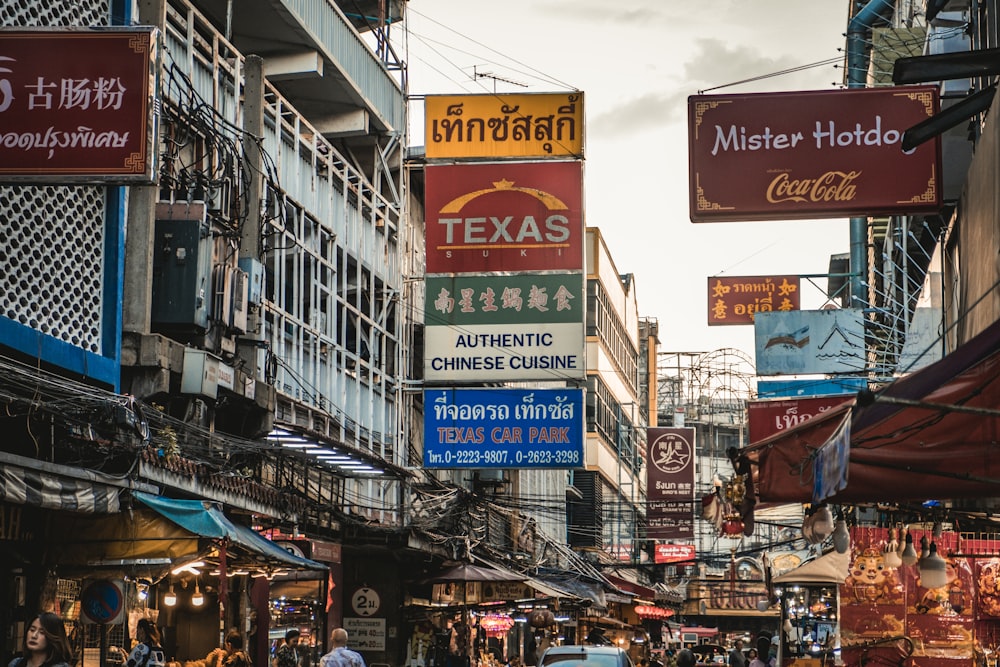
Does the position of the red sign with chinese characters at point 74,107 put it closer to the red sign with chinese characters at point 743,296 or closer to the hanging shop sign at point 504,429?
the hanging shop sign at point 504,429

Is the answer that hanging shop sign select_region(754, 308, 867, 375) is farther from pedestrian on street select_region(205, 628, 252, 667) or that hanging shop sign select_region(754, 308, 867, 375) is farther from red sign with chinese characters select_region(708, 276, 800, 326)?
pedestrian on street select_region(205, 628, 252, 667)

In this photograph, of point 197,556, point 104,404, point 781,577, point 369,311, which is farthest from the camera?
point 369,311

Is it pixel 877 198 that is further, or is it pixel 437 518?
pixel 437 518

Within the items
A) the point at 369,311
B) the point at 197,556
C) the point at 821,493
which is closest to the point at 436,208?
the point at 369,311

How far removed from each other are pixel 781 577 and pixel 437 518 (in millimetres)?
9724

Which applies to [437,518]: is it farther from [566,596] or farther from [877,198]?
[877,198]

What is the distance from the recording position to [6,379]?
10875 mm

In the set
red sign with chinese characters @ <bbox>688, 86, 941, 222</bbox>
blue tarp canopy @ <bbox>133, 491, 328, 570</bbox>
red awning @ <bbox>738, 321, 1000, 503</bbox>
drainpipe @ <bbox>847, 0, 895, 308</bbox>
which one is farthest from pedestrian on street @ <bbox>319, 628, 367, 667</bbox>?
drainpipe @ <bbox>847, 0, 895, 308</bbox>

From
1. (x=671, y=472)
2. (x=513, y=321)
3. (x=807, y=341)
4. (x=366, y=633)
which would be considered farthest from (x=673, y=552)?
(x=513, y=321)

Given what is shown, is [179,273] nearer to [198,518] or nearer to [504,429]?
[198,518]

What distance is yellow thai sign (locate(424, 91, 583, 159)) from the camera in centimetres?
2253

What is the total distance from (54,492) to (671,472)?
31.6 m

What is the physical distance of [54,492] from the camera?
1120cm

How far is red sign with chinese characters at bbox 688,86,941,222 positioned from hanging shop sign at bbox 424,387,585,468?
393 inches
